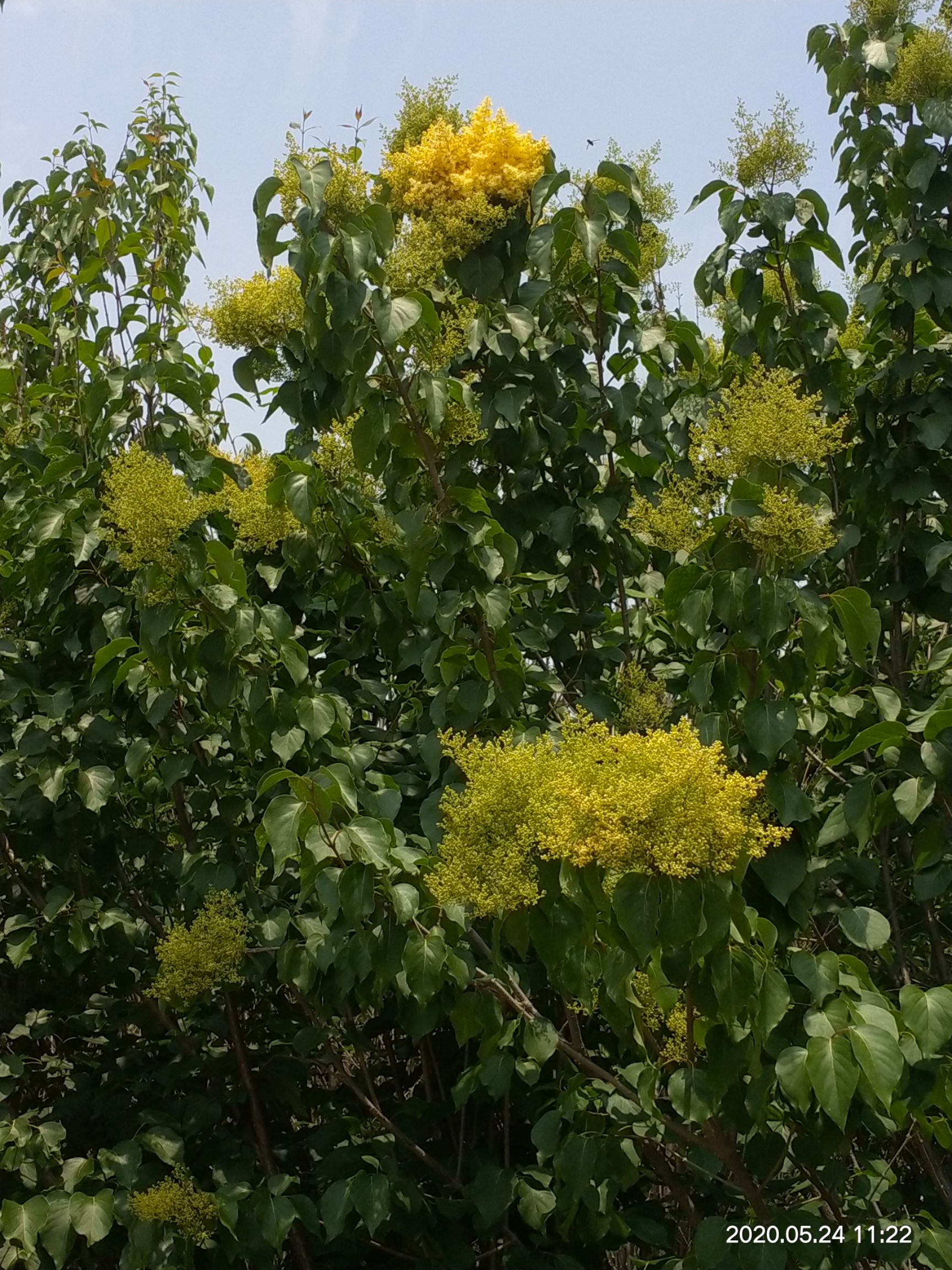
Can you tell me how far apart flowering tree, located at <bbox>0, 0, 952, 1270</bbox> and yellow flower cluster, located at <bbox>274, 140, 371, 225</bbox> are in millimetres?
13

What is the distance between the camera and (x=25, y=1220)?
9.20ft

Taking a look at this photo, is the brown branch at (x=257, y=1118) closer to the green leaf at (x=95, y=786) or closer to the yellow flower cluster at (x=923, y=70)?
the green leaf at (x=95, y=786)

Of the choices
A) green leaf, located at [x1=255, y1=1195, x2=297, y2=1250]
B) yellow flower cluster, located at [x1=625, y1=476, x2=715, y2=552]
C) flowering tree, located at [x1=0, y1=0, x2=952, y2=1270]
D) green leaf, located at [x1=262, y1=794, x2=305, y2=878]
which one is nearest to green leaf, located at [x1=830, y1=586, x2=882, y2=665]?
flowering tree, located at [x1=0, y1=0, x2=952, y2=1270]

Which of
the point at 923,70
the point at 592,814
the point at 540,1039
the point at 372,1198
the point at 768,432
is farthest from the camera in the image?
the point at 923,70

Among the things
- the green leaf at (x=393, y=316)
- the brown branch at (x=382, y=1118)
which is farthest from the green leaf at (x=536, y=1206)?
the green leaf at (x=393, y=316)

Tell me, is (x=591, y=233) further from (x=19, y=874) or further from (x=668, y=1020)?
(x=19, y=874)

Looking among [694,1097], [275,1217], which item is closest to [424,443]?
[694,1097]

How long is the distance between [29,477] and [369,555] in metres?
1.20

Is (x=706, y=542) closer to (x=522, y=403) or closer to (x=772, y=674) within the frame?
(x=772, y=674)

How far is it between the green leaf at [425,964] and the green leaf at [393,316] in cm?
108

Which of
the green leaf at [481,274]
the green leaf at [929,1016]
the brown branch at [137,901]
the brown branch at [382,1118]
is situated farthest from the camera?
the brown branch at [137,901]

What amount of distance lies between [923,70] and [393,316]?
1.56m

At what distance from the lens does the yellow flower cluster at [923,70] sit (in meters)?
2.88

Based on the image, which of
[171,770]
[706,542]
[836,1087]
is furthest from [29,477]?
[836,1087]
